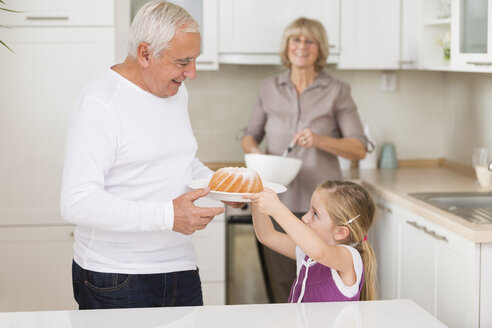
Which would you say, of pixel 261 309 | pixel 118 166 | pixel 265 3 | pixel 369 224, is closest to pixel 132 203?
pixel 118 166

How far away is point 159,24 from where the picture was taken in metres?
1.65

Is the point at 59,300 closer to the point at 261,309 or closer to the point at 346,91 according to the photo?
the point at 346,91

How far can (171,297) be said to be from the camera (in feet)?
5.99

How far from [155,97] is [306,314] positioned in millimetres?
711

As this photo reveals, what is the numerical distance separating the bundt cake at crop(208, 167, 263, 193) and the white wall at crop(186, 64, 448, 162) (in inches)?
82.1

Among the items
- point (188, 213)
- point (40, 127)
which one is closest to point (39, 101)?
point (40, 127)

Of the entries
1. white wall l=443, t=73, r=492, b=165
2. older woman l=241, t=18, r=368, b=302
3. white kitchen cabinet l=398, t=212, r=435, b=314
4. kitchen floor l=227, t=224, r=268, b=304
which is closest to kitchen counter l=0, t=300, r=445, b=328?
white kitchen cabinet l=398, t=212, r=435, b=314

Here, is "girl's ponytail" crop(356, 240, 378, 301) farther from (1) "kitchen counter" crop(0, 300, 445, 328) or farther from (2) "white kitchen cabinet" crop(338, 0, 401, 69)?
(2) "white kitchen cabinet" crop(338, 0, 401, 69)

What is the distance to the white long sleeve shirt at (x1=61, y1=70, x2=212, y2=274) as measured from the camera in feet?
5.27

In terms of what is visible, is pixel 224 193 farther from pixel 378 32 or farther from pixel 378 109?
pixel 378 109

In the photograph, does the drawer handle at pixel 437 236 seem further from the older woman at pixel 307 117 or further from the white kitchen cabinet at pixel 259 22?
the white kitchen cabinet at pixel 259 22

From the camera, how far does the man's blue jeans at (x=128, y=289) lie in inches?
68.6

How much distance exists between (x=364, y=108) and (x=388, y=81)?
0.20 meters

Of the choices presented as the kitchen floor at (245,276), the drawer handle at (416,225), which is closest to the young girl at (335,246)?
the drawer handle at (416,225)
